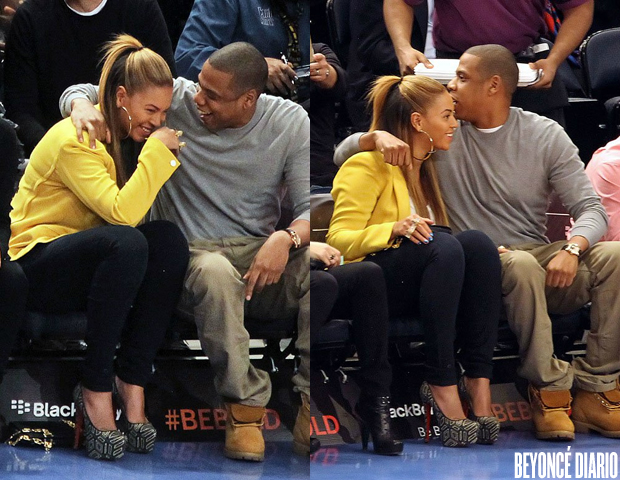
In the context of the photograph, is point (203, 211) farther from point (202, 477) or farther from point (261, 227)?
point (202, 477)

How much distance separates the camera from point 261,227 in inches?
91.3

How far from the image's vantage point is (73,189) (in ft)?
6.68

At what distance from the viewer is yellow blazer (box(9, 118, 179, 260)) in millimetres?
2014

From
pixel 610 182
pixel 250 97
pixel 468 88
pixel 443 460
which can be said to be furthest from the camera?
pixel 610 182

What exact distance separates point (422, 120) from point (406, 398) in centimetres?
63

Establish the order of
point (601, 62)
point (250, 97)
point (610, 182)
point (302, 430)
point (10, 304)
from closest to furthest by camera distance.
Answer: point (10, 304) → point (302, 430) → point (250, 97) → point (610, 182) → point (601, 62)

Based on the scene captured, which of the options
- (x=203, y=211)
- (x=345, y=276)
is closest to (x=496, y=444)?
(x=345, y=276)

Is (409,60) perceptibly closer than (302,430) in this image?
No

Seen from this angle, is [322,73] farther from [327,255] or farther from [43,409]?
[43,409]

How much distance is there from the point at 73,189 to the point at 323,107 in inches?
26.7

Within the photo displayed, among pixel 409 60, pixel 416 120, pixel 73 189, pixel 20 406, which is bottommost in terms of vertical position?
pixel 20 406

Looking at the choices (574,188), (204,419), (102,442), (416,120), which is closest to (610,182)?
(574,188)

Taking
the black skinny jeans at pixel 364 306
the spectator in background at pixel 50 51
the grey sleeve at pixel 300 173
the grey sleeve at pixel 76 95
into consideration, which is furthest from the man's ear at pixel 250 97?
the black skinny jeans at pixel 364 306

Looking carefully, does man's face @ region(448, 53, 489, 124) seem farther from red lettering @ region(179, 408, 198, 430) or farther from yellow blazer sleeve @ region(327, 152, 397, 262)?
red lettering @ region(179, 408, 198, 430)
